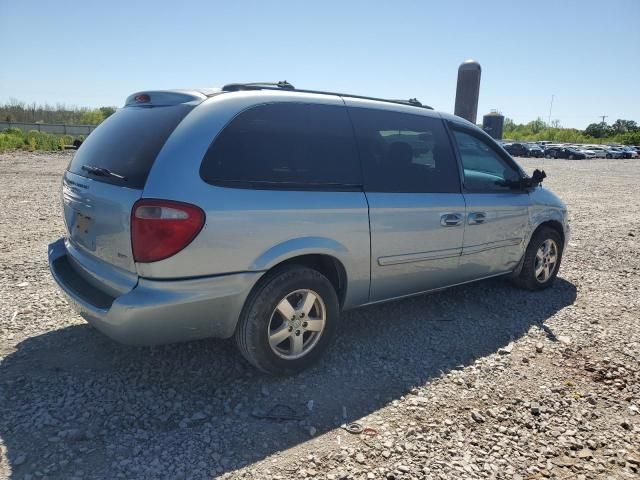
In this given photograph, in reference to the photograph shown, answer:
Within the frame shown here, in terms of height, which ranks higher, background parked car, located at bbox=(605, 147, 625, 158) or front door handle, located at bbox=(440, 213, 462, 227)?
background parked car, located at bbox=(605, 147, 625, 158)

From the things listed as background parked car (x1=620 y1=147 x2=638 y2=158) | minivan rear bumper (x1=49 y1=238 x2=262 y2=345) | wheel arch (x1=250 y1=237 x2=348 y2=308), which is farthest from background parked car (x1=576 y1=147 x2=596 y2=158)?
minivan rear bumper (x1=49 y1=238 x2=262 y2=345)

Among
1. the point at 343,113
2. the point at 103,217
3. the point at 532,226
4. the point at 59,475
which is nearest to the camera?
the point at 59,475

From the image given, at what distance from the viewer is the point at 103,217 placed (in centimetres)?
286

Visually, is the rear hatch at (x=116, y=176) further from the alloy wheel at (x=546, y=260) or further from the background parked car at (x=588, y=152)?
the background parked car at (x=588, y=152)

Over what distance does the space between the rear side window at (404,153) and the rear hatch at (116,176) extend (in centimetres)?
124

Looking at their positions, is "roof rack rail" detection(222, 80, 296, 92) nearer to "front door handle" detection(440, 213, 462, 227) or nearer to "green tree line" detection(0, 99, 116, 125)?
"front door handle" detection(440, 213, 462, 227)

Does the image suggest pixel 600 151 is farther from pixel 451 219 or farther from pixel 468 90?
pixel 451 219

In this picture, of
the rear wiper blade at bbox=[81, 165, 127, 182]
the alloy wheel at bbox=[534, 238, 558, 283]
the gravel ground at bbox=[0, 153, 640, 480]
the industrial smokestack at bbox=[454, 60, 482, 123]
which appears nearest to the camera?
the gravel ground at bbox=[0, 153, 640, 480]

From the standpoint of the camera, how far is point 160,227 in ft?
8.55

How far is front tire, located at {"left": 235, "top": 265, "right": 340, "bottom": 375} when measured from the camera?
301 cm

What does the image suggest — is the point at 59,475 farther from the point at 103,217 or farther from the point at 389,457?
the point at 389,457

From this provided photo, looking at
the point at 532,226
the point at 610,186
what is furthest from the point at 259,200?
the point at 610,186

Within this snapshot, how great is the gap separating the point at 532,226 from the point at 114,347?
13.2ft

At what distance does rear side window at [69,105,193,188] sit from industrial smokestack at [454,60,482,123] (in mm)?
14239
